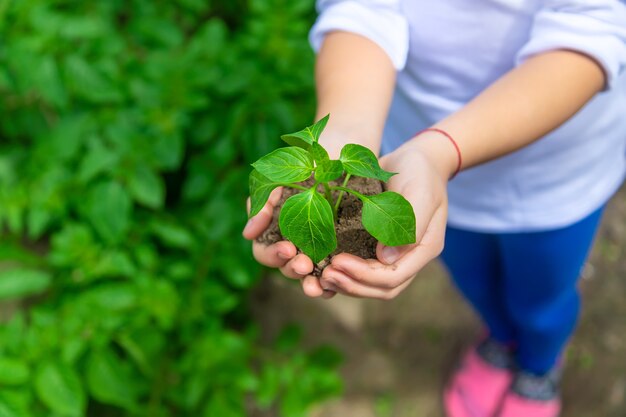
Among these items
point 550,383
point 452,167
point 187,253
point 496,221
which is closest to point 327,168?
point 452,167

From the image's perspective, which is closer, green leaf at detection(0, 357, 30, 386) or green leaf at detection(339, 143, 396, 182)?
green leaf at detection(339, 143, 396, 182)

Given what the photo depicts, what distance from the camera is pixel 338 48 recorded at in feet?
3.35

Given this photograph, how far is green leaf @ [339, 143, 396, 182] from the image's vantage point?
0.75 meters

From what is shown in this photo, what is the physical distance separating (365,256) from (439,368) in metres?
1.35

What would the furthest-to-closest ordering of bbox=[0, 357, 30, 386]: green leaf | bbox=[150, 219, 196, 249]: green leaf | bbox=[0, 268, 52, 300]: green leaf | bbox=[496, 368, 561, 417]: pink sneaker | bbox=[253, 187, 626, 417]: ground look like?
bbox=[253, 187, 626, 417]: ground → bbox=[496, 368, 561, 417]: pink sneaker → bbox=[150, 219, 196, 249]: green leaf → bbox=[0, 268, 52, 300]: green leaf → bbox=[0, 357, 30, 386]: green leaf

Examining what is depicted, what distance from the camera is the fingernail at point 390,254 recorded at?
32.0 inches

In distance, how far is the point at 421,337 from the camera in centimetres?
211

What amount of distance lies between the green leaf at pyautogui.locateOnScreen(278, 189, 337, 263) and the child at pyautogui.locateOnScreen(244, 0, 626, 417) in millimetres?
57

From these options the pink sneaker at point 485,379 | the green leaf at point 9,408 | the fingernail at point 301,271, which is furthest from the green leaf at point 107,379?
the pink sneaker at point 485,379

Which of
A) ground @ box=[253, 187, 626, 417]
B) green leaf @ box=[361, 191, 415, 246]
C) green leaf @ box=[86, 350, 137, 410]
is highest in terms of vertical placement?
green leaf @ box=[361, 191, 415, 246]

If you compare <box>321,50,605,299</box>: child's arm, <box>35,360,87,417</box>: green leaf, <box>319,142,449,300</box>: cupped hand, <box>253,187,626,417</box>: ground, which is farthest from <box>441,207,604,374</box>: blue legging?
<box>35,360,87,417</box>: green leaf

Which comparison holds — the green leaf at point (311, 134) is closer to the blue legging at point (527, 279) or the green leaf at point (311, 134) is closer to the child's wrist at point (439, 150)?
the child's wrist at point (439, 150)

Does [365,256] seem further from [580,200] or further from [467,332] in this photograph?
[467,332]

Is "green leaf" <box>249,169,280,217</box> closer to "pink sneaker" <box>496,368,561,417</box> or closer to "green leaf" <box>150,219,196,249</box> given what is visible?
"green leaf" <box>150,219,196,249</box>
